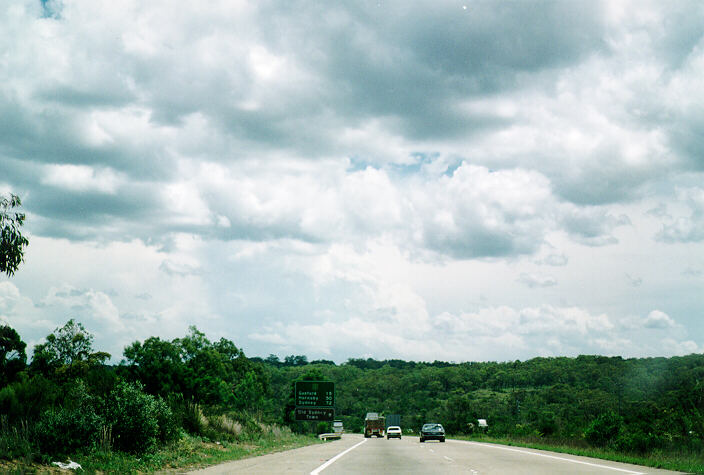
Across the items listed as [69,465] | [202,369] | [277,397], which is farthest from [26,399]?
[277,397]

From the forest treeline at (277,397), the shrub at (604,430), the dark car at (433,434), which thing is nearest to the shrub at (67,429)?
the forest treeline at (277,397)

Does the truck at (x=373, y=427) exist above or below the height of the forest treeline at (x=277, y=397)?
below

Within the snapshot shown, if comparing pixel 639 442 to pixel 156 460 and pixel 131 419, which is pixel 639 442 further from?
pixel 131 419

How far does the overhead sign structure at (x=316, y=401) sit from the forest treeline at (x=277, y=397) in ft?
7.54

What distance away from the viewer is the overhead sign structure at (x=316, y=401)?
62.6m

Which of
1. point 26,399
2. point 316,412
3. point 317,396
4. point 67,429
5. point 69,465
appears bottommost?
point 316,412

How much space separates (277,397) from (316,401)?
295 ft

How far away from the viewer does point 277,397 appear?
491 feet

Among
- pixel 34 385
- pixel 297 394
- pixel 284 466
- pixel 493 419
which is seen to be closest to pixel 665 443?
pixel 284 466

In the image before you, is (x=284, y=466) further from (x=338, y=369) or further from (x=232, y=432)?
(x=338, y=369)

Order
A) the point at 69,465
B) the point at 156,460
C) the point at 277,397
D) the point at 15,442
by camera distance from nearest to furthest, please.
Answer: the point at 69,465 → the point at 15,442 → the point at 156,460 → the point at 277,397

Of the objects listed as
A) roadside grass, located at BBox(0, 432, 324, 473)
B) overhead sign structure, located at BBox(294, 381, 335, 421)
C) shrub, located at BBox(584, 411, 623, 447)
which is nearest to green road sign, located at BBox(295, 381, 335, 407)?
overhead sign structure, located at BBox(294, 381, 335, 421)

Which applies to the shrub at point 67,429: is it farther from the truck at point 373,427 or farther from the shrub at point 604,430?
the truck at point 373,427

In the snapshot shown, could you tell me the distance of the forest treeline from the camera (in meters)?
19.5
